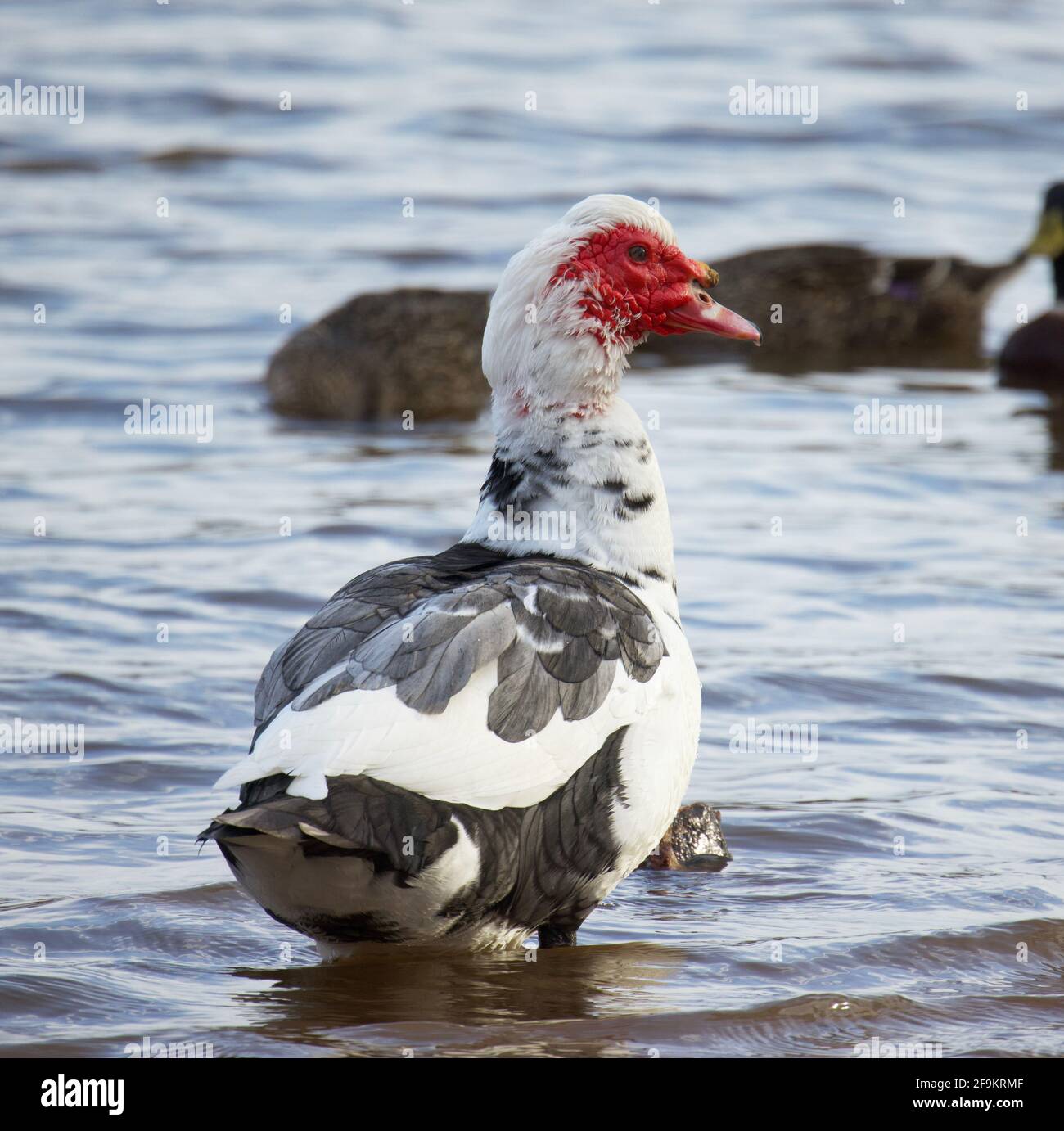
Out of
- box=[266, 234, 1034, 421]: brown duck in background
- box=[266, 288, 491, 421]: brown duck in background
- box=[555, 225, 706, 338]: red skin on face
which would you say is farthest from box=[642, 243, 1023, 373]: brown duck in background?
box=[555, 225, 706, 338]: red skin on face

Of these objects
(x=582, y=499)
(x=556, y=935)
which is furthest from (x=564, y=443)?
(x=556, y=935)

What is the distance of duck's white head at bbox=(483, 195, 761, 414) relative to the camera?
456cm

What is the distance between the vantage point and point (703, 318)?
4.88 m

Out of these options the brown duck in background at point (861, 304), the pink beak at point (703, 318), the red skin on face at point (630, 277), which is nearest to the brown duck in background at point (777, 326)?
the brown duck in background at point (861, 304)

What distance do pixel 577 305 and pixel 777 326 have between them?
7.83 meters

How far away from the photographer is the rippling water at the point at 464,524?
14.2 feet

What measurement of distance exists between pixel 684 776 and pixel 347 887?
96 centimetres

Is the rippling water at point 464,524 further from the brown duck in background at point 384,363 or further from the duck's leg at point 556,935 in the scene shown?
the brown duck in background at point 384,363

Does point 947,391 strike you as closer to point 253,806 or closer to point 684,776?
point 684,776

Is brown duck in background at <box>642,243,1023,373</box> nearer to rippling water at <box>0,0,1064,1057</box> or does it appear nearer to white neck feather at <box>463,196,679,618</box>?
rippling water at <box>0,0,1064,1057</box>

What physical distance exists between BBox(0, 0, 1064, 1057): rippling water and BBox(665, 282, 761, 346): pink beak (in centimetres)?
150

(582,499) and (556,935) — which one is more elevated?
(582,499)

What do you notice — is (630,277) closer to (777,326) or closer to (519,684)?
→ (519,684)
